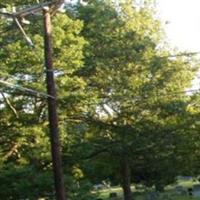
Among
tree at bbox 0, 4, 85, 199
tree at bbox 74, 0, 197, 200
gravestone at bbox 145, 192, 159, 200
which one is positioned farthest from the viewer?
gravestone at bbox 145, 192, 159, 200

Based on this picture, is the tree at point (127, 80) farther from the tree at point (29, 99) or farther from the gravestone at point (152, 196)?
the gravestone at point (152, 196)

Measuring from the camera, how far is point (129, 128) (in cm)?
2967

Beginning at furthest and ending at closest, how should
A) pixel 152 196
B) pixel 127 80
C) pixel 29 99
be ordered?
pixel 152 196 → pixel 127 80 → pixel 29 99

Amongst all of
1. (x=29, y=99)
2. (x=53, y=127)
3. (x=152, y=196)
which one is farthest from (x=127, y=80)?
(x=152, y=196)

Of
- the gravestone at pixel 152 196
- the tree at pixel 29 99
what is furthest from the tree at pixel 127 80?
the gravestone at pixel 152 196

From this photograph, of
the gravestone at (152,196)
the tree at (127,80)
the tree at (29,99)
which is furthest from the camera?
the gravestone at (152,196)

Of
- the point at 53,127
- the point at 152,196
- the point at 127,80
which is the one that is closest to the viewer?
the point at 53,127

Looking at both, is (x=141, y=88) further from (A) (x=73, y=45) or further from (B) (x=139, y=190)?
(B) (x=139, y=190)

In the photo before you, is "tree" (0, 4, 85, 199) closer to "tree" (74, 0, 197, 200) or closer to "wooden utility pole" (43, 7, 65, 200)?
"tree" (74, 0, 197, 200)

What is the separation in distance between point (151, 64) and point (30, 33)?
8251 millimetres

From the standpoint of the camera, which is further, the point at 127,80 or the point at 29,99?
the point at 127,80

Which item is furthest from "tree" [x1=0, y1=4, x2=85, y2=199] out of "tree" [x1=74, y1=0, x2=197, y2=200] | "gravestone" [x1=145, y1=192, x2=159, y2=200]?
"gravestone" [x1=145, y1=192, x2=159, y2=200]

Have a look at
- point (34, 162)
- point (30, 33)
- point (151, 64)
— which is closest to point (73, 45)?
point (30, 33)

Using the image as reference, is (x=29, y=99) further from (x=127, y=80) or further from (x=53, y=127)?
(x=53, y=127)
